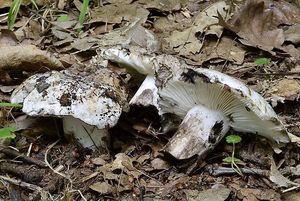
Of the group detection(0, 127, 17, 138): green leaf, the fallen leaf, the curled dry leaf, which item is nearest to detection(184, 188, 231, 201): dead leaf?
detection(0, 127, 17, 138): green leaf

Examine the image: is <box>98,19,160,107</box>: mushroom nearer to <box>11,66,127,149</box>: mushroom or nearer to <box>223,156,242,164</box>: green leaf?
<box>11,66,127,149</box>: mushroom

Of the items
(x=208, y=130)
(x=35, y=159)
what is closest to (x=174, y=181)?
(x=208, y=130)

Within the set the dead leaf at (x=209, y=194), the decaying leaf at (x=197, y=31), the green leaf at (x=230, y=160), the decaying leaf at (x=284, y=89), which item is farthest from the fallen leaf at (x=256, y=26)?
the dead leaf at (x=209, y=194)

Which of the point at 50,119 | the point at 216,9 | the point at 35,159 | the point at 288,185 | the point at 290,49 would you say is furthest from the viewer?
the point at 216,9

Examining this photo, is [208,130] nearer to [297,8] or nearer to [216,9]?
[216,9]

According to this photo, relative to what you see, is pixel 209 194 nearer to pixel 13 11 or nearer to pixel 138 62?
pixel 138 62

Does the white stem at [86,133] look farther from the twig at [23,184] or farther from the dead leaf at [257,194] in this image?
the dead leaf at [257,194]

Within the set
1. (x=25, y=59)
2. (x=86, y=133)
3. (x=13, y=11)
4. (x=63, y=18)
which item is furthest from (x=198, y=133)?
(x=63, y=18)
